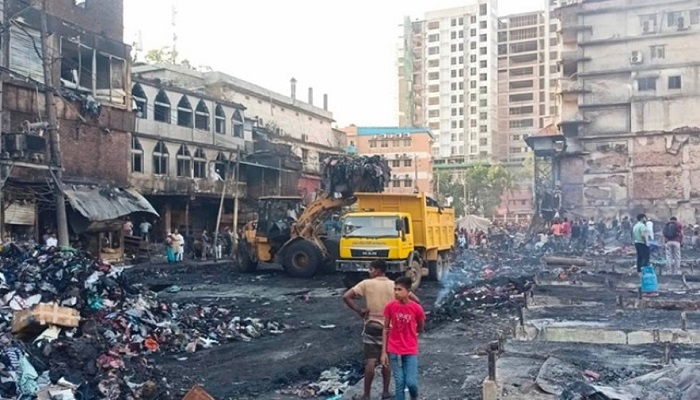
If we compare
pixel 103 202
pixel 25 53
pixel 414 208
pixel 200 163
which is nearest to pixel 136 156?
pixel 200 163

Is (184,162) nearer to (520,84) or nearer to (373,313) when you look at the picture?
(373,313)

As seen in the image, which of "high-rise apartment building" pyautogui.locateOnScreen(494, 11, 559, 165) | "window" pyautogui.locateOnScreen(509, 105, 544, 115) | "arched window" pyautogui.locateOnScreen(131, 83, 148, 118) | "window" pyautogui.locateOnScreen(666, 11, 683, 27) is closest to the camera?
"arched window" pyautogui.locateOnScreen(131, 83, 148, 118)

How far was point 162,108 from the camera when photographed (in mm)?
33688

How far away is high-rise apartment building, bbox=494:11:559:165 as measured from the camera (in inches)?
4144

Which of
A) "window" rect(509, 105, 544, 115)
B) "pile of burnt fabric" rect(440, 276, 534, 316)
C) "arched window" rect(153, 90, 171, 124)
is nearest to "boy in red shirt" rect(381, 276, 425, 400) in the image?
"pile of burnt fabric" rect(440, 276, 534, 316)

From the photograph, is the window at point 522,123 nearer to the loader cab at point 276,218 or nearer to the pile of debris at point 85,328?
the loader cab at point 276,218

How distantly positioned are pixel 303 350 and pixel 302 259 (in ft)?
34.5

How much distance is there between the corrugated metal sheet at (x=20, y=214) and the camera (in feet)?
73.7

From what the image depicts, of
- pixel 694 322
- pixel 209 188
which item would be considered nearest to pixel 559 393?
pixel 694 322

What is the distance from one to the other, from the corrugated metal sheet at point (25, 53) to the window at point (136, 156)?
7.54m

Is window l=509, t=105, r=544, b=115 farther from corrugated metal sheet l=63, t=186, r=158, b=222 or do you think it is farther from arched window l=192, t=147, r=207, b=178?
corrugated metal sheet l=63, t=186, r=158, b=222

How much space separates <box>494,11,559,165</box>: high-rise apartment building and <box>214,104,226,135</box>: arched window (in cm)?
7210

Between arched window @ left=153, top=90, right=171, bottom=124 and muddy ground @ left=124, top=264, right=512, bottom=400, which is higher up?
arched window @ left=153, top=90, right=171, bottom=124

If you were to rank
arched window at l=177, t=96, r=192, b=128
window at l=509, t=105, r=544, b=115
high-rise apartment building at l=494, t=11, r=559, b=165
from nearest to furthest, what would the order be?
1. arched window at l=177, t=96, r=192, b=128
2. high-rise apartment building at l=494, t=11, r=559, b=165
3. window at l=509, t=105, r=544, b=115
